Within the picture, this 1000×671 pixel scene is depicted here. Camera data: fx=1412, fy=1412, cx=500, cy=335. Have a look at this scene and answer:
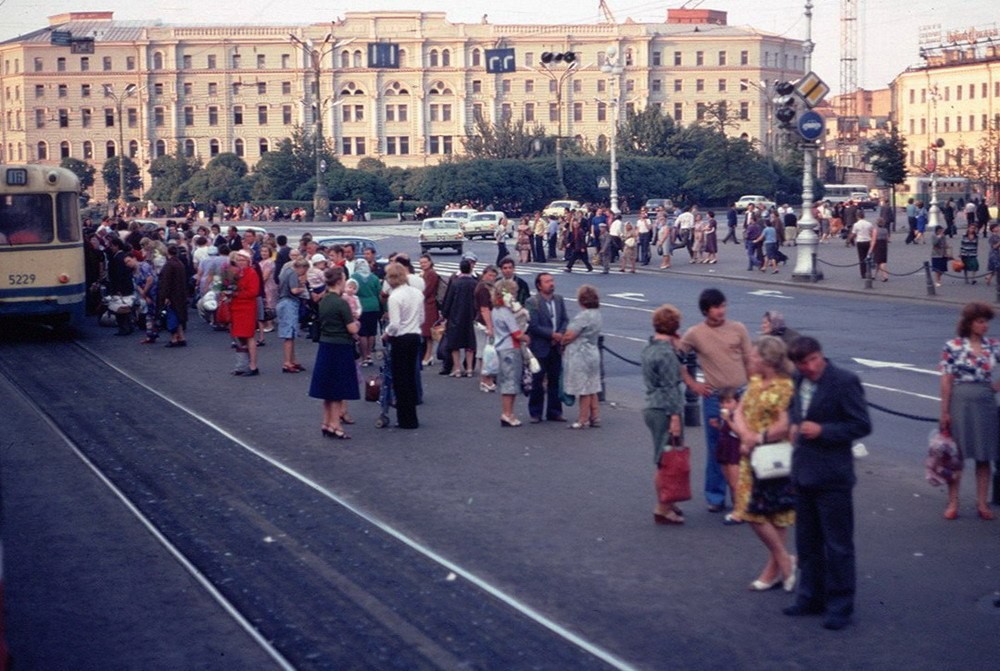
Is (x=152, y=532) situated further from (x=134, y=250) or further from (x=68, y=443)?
(x=134, y=250)

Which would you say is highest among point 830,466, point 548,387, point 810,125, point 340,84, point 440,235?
point 340,84

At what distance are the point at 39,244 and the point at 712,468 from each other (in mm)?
16173

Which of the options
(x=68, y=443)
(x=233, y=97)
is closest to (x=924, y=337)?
(x=68, y=443)

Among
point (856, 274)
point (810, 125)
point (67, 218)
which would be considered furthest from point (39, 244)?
point (856, 274)

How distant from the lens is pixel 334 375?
1402 cm

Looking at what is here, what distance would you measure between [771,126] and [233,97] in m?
48.2

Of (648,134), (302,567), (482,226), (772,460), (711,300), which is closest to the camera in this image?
(772,460)

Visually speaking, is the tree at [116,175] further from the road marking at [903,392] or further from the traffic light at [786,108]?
the road marking at [903,392]

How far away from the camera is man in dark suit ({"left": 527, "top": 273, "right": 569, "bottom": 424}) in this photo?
47.7ft

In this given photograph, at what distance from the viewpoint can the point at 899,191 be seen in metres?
106

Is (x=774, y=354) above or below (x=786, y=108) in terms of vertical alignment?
below

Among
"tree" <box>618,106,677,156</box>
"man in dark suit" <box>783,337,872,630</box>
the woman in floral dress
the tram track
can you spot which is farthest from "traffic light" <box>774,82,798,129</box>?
"tree" <box>618,106,677,156</box>

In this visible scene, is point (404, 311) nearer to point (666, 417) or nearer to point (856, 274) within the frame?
point (666, 417)

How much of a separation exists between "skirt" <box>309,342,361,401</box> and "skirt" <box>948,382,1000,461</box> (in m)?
6.17
